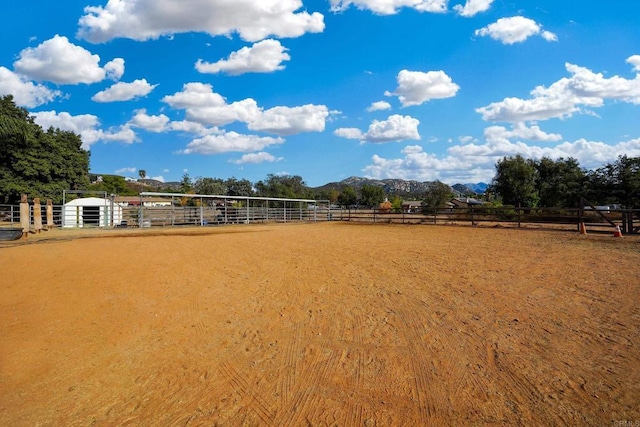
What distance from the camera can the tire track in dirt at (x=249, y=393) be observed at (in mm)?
3287

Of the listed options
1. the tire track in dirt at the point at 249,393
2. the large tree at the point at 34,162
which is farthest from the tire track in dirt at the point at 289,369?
the large tree at the point at 34,162

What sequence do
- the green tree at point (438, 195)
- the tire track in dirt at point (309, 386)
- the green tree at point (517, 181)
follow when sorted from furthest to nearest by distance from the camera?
the green tree at point (438, 195), the green tree at point (517, 181), the tire track in dirt at point (309, 386)

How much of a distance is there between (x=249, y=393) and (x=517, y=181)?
49874 millimetres

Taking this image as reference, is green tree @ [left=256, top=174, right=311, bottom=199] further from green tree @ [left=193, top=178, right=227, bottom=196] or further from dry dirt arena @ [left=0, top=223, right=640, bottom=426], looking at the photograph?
dry dirt arena @ [left=0, top=223, right=640, bottom=426]

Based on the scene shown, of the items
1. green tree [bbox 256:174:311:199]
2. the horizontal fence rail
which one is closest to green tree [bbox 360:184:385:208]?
green tree [bbox 256:174:311:199]

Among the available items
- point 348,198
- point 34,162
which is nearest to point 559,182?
point 34,162

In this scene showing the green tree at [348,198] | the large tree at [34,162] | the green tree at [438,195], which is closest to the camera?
the large tree at [34,162]

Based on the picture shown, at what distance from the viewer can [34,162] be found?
3484 centimetres

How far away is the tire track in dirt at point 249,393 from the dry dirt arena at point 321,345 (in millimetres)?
16

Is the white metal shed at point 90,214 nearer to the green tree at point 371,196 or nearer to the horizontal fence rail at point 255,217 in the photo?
the horizontal fence rail at point 255,217

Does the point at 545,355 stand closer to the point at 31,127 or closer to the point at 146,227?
the point at 146,227

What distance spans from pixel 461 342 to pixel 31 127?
44626 mm

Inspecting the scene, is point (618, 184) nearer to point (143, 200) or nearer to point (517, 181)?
point (517, 181)

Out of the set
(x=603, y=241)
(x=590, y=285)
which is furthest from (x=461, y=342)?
(x=603, y=241)
